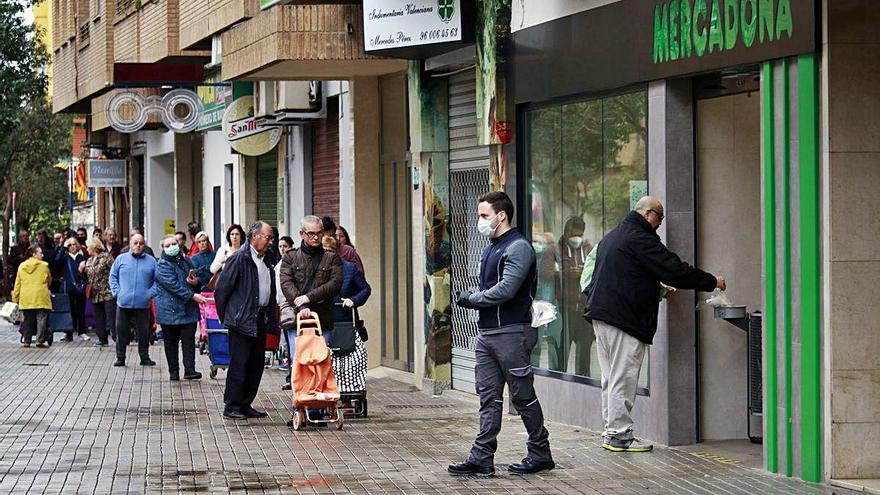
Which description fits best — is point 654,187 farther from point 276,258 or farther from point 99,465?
point 276,258

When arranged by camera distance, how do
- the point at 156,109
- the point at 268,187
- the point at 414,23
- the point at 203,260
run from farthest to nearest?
1. the point at 156,109
2. the point at 268,187
3. the point at 203,260
4. the point at 414,23

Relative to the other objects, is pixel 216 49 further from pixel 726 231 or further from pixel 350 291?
pixel 726 231

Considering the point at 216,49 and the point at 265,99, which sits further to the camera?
the point at 216,49

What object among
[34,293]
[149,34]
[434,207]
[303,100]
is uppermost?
[149,34]

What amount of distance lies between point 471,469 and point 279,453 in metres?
1.95

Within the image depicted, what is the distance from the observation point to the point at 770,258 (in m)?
10.9

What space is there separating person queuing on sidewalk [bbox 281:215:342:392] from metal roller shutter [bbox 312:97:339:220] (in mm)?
8865

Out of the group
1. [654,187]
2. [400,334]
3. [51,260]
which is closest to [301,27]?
[400,334]

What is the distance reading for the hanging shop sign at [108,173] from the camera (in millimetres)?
42875

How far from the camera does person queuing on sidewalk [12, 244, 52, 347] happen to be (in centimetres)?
2598

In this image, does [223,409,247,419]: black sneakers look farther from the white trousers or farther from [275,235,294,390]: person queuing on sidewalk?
the white trousers

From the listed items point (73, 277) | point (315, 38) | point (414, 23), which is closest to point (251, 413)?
point (414, 23)

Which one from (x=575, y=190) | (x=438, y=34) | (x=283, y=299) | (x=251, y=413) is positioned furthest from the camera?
(x=438, y=34)

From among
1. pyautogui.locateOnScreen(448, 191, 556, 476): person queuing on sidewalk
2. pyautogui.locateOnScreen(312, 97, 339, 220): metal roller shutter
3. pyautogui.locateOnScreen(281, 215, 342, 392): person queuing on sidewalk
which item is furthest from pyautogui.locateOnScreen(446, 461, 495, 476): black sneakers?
pyautogui.locateOnScreen(312, 97, 339, 220): metal roller shutter
